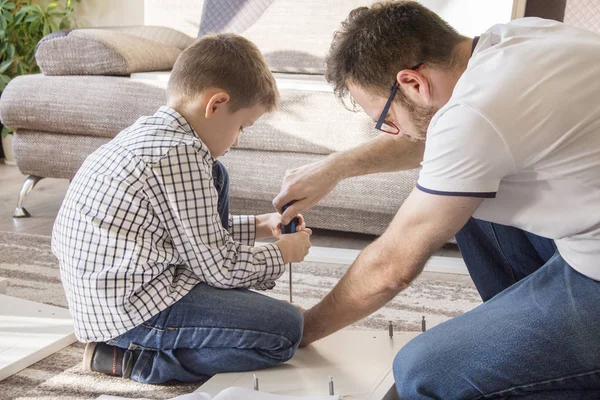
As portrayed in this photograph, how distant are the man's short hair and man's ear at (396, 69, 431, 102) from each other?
14mm

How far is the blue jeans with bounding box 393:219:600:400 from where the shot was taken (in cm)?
92

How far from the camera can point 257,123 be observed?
205 cm

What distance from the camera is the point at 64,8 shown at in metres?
3.33

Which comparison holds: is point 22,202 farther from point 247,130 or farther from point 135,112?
point 247,130

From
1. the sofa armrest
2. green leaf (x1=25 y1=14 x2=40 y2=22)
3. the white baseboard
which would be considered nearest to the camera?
the white baseboard

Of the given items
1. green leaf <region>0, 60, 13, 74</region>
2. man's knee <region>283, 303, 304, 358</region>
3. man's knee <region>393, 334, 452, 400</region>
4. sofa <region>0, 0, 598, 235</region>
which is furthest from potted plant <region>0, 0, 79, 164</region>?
man's knee <region>393, 334, 452, 400</region>

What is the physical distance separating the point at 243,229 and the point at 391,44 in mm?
541

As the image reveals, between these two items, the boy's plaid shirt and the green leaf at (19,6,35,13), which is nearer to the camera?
the boy's plaid shirt

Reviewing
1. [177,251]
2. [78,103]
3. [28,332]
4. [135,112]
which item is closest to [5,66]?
[78,103]

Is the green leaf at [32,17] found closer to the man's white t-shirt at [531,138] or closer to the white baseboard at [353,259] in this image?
the white baseboard at [353,259]

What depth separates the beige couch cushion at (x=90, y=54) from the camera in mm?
2236

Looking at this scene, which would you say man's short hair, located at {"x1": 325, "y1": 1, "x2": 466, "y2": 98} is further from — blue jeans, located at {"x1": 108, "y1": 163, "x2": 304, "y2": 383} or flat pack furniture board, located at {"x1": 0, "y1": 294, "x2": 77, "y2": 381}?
flat pack furniture board, located at {"x1": 0, "y1": 294, "x2": 77, "y2": 381}

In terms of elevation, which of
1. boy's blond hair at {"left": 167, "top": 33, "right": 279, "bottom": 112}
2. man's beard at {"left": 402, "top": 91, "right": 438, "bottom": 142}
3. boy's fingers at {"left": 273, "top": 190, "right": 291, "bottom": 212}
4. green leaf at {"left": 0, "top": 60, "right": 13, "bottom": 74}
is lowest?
green leaf at {"left": 0, "top": 60, "right": 13, "bottom": 74}

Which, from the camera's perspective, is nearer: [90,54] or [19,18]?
[90,54]
